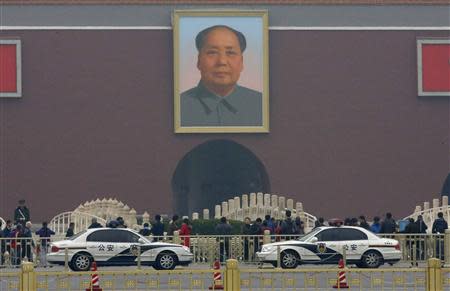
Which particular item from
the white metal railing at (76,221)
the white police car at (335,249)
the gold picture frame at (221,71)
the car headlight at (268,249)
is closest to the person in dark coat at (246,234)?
the white police car at (335,249)

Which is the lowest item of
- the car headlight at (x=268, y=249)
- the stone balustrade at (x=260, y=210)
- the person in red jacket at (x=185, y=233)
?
the car headlight at (x=268, y=249)

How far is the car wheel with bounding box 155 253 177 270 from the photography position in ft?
114

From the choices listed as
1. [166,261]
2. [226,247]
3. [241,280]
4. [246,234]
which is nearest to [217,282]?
[241,280]

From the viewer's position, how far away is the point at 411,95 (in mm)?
59188

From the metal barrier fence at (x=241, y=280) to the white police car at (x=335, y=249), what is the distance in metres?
2.91

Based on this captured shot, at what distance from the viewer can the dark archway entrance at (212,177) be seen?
62.9 metres

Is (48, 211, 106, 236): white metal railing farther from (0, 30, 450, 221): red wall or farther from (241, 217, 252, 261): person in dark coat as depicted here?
(241, 217, 252, 261): person in dark coat

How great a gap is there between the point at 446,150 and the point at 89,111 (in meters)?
13.9

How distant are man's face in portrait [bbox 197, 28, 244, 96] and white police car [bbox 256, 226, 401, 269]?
75.6ft

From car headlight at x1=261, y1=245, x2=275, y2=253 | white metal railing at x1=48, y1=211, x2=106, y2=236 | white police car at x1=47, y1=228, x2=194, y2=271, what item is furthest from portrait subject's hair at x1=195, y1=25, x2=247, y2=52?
car headlight at x1=261, y1=245, x2=275, y2=253

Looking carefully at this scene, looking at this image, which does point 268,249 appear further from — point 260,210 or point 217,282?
point 260,210

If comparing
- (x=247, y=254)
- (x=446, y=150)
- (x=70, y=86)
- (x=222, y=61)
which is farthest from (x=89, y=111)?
(x=247, y=254)

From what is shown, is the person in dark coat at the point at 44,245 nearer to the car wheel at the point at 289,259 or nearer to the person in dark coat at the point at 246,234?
the person in dark coat at the point at 246,234

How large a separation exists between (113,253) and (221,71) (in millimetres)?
23864
